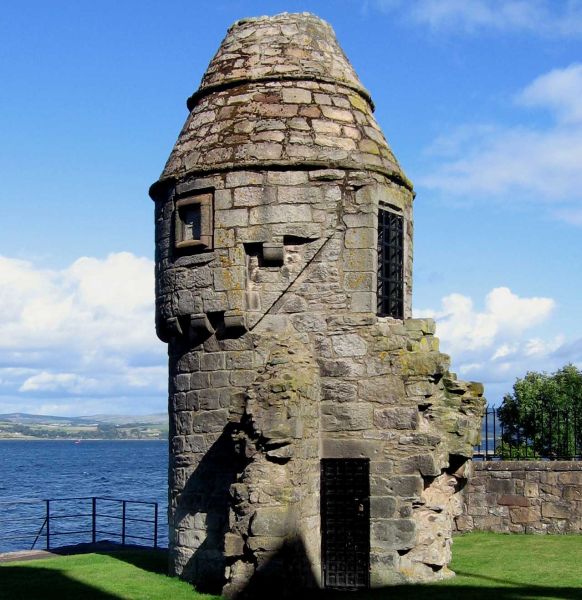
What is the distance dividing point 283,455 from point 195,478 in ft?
7.28

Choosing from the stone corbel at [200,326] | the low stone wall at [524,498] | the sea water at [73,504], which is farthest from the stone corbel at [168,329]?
the low stone wall at [524,498]

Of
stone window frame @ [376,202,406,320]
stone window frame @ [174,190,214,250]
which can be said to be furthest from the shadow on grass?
stone window frame @ [174,190,214,250]

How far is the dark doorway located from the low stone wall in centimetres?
631

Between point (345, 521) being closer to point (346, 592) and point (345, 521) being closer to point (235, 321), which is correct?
point (346, 592)

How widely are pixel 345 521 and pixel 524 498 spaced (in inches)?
260

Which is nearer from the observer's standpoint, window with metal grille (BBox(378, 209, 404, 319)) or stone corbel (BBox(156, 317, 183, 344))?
window with metal grille (BBox(378, 209, 404, 319))

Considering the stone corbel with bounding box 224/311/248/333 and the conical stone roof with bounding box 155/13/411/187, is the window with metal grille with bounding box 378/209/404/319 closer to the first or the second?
the conical stone roof with bounding box 155/13/411/187

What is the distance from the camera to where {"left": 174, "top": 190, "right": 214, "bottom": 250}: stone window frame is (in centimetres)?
1299

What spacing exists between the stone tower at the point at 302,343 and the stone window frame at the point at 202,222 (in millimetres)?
23


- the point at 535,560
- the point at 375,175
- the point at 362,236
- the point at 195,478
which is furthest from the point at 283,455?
the point at 535,560

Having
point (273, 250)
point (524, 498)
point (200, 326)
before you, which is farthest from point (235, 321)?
point (524, 498)

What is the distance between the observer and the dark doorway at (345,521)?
12.2 meters

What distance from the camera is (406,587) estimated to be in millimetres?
11906

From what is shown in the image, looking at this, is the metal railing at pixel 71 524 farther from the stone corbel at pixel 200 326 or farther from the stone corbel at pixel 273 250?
the stone corbel at pixel 273 250
